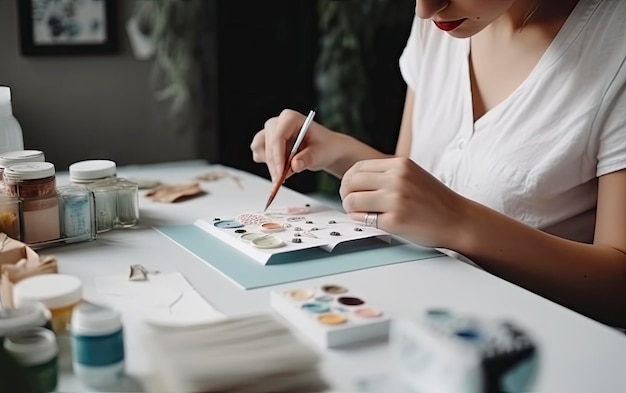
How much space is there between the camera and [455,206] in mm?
743

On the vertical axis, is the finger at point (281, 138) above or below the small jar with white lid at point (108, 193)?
above

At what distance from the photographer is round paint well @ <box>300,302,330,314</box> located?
57cm

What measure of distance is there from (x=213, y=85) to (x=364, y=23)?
0.43m

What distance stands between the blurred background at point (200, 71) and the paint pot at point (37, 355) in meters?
1.37

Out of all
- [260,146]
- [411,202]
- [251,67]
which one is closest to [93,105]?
[251,67]

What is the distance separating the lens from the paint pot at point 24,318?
49 centimetres

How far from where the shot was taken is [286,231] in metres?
0.80

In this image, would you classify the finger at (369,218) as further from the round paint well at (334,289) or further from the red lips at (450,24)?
the red lips at (450,24)

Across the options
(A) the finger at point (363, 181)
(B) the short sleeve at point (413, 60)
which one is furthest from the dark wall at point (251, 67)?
(A) the finger at point (363, 181)

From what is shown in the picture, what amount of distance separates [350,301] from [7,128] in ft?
1.60

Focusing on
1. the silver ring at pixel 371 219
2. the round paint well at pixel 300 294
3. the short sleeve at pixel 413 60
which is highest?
the short sleeve at pixel 413 60

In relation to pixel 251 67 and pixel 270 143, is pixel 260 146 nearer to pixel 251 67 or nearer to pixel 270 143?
pixel 270 143

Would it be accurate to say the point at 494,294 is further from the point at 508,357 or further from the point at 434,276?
the point at 508,357

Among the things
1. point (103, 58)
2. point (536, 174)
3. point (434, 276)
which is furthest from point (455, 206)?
point (103, 58)
